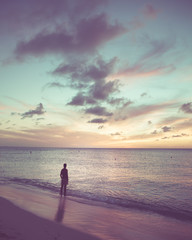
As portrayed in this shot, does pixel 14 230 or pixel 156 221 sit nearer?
pixel 14 230

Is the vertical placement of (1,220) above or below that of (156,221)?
above

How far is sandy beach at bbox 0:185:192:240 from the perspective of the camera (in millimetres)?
9300

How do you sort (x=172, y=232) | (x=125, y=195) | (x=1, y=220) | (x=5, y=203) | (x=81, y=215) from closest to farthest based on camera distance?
(x=1, y=220), (x=172, y=232), (x=81, y=215), (x=5, y=203), (x=125, y=195)

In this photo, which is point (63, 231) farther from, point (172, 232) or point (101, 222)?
point (172, 232)

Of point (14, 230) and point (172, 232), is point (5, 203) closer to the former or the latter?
point (14, 230)

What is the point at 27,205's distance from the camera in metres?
14.8

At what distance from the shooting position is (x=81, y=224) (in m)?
11.4

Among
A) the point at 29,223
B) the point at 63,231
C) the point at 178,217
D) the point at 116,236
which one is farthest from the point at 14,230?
the point at 178,217

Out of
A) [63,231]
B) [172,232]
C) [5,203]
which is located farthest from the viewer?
[5,203]

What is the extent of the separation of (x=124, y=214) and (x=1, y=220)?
8874mm

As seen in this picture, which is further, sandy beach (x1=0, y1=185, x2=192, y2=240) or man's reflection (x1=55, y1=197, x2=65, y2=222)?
man's reflection (x1=55, y1=197, x2=65, y2=222)

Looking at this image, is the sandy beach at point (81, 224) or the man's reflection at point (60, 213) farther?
the man's reflection at point (60, 213)

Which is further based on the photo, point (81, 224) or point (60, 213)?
point (60, 213)

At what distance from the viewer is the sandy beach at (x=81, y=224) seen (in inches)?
366
